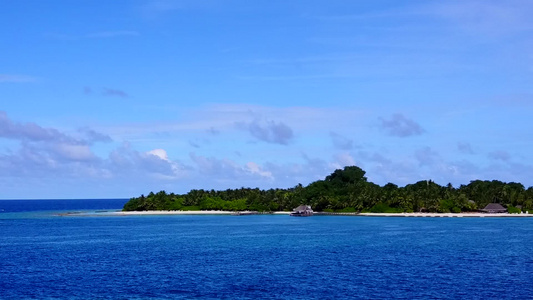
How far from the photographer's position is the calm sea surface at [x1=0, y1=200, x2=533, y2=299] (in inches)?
2689

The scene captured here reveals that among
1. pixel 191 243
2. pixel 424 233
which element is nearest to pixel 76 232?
pixel 191 243

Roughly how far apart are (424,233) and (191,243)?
64.8 metres

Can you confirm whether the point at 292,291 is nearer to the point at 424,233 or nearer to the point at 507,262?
the point at 507,262

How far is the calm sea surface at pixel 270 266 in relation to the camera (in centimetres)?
6831

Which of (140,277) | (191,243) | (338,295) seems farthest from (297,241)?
(338,295)

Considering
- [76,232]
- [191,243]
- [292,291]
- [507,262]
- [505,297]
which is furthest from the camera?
[76,232]

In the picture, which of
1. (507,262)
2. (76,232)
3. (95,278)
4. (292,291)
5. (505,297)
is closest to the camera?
(505,297)

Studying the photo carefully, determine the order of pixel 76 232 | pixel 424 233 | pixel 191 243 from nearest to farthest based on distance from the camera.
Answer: pixel 191 243 → pixel 424 233 → pixel 76 232

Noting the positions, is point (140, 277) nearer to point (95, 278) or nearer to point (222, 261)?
point (95, 278)

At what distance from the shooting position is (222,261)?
3775 inches

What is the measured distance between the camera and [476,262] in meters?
92.6

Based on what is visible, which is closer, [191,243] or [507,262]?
[507,262]

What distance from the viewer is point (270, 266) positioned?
294 ft

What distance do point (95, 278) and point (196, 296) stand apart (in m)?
21.4
